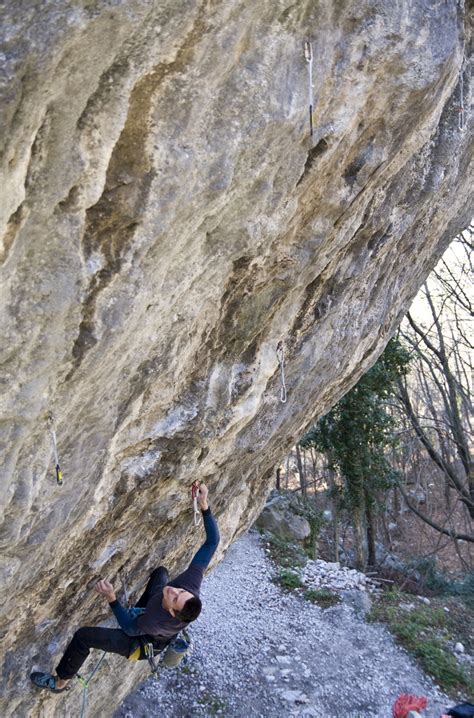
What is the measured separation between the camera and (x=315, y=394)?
6.00 meters

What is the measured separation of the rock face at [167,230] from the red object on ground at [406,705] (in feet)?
11.7

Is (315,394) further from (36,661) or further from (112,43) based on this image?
(112,43)

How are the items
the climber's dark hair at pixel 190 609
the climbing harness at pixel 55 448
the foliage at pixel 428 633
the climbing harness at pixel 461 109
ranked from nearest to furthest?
1. the climbing harness at pixel 55 448
2. the climber's dark hair at pixel 190 609
3. the climbing harness at pixel 461 109
4. the foliage at pixel 428 633

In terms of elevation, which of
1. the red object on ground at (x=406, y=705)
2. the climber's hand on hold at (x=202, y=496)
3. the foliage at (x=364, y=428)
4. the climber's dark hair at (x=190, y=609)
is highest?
the foliage at (x=364, y=428)

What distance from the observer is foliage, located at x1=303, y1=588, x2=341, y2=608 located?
10.2 meters

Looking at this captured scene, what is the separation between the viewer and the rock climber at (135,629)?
4.43m

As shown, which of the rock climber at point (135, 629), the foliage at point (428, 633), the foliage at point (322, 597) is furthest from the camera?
the foliage at point (322, 597)

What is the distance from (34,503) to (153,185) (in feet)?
5.91

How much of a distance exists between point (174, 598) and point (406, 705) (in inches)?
168

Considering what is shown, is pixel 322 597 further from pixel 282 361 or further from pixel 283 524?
pixel 282 361

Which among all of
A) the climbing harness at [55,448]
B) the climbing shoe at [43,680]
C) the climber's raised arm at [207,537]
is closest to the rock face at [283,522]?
the climber's raised arm at [207,537]

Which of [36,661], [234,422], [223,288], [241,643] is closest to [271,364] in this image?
[234,422]

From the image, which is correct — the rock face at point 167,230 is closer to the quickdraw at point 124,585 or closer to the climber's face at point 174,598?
the quickdraw at point 124,585

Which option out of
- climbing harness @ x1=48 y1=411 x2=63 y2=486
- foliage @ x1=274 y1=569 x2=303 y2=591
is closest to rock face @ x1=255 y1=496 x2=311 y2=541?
foliage @ x1=274 y1=569 x2=303 y2=591
